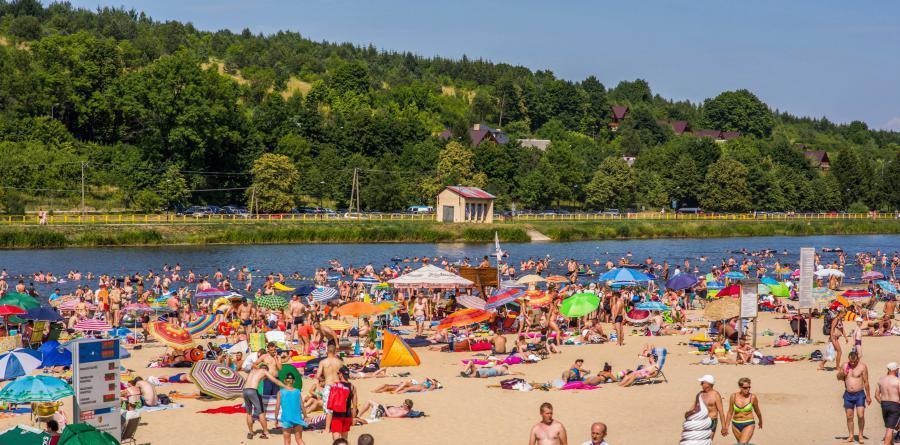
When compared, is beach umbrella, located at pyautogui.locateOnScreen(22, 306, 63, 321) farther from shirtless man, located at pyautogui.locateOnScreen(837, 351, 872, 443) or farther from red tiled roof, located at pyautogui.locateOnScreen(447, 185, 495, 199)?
Result: red tiled roof, located at pyautogui.locateOnScreen(447, 185, 495, 199)

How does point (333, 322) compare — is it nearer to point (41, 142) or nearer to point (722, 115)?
point (41, 142)

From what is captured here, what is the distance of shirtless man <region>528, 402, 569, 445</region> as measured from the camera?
33.0ft

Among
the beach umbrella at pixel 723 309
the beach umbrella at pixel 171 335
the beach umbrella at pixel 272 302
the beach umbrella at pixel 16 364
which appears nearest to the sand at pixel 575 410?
the beach umbrella at pixel 171 335

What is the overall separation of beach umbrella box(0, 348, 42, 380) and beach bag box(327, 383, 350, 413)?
654cm

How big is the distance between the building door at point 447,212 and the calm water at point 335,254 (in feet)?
18.4

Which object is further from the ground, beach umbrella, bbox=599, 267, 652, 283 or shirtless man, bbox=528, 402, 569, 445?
beach umbrella, bbox=599, 267, 652, 283

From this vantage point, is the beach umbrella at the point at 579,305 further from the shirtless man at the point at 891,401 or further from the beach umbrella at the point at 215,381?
the shirtless man at the point at 891,401

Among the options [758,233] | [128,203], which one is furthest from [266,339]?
[758,233]

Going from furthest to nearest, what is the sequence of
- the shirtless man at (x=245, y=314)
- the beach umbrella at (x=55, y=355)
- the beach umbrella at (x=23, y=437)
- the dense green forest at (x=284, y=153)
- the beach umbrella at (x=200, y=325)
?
→ the dense green forest at (x=284, y=153) < the shirtless man at (x=245, y=314) < the beach umbrella at (x=200, y=325) < the beach umbrella at (x=55, y=355) < the beach umbrella at (x=23, y=437)

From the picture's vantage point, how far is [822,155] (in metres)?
144

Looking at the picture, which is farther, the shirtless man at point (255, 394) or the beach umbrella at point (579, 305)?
the beach umbrella at point (579, 305)

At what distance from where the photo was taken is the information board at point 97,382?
10898 millimetres

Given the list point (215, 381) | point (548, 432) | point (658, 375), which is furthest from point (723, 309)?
point (548, 432)

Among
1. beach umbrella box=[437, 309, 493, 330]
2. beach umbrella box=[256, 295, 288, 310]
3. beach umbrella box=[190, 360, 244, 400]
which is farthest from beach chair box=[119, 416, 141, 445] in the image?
beach umbrella box=[256, 295, 288, 310]
